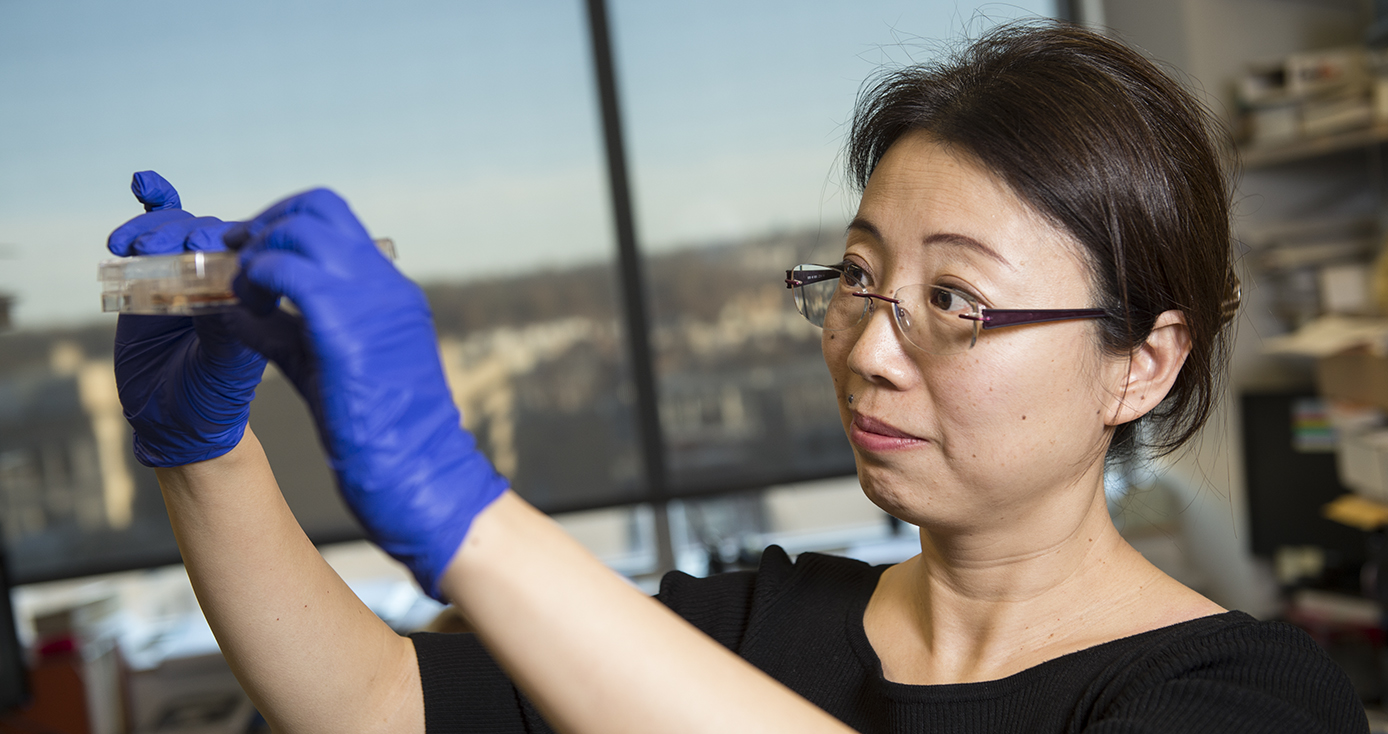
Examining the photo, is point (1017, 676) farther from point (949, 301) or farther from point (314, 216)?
point (314, 216)

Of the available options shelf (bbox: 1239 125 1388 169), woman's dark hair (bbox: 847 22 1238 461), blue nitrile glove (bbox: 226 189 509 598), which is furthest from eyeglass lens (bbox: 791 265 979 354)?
shelf (bbox: 1239 125 1388 169)

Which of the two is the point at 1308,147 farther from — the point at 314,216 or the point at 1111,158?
the point at 314,216

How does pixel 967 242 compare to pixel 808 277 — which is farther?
pixel 808 277

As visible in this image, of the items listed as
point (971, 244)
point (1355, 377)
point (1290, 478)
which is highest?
point (971, 244)

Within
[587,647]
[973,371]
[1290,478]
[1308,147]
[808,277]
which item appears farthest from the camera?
[1290,478]

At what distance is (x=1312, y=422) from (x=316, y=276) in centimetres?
298

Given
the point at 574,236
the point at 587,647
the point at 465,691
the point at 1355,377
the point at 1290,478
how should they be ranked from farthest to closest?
the point at 574,236
the point at 1290,478
the point at 1355,377
the point at 465,691
the point at 587,647

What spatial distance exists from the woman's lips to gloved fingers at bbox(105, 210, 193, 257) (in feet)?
1.85

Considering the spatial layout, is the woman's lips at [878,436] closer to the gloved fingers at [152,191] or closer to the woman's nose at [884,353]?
the woman's nose at [884,353]

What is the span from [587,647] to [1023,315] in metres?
0.46

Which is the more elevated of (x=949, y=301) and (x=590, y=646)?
(x=949, y=301)

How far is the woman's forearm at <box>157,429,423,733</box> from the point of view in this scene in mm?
791

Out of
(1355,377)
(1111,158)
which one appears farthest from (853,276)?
(1355,377)

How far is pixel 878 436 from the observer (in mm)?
822
